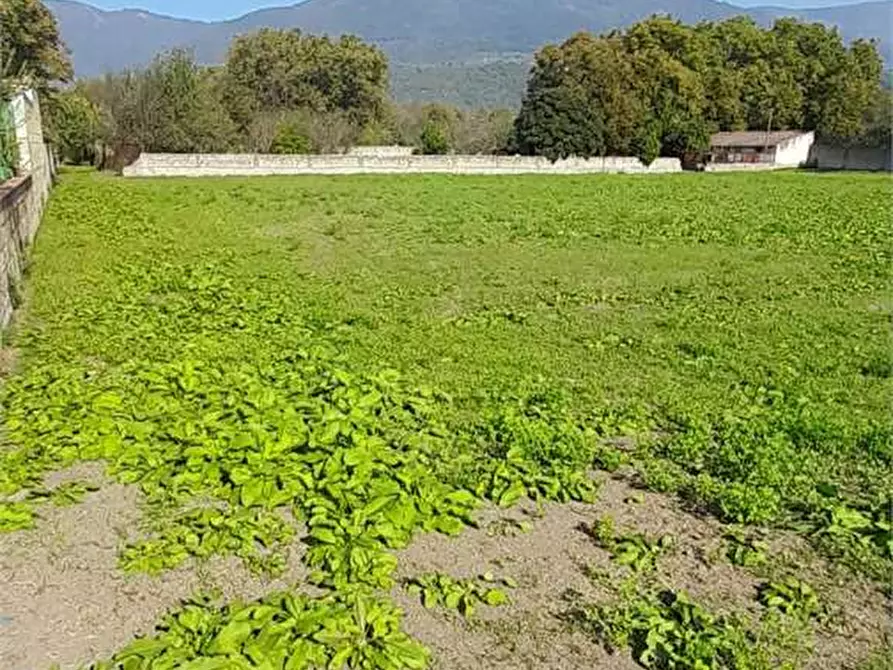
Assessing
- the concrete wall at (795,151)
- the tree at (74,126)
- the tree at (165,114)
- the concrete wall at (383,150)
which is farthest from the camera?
the concrete wall at (795,151)

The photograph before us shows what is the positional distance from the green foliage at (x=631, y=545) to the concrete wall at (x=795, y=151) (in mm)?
52094

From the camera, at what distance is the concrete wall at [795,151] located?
51.4 meters

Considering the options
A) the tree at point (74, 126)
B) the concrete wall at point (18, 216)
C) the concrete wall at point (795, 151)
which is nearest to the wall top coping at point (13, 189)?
the concrete wall at point (18, 216)

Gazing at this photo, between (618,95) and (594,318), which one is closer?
(594,318)

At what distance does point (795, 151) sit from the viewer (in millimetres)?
53469

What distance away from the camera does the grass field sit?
9.00 ft

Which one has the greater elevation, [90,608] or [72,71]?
[72,71]

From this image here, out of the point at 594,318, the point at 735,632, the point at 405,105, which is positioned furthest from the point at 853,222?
the point at 405,105

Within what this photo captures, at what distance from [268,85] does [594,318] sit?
164 feet

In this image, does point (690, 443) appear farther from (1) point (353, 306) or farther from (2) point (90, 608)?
(1) point (353, 306)

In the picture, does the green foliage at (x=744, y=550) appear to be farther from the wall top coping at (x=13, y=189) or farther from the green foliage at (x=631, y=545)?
the wall top coping at (x=13, y=189)

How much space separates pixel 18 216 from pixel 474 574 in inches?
325

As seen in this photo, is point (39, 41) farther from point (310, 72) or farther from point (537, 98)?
point (537, 98)

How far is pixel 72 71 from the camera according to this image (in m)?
34.8
